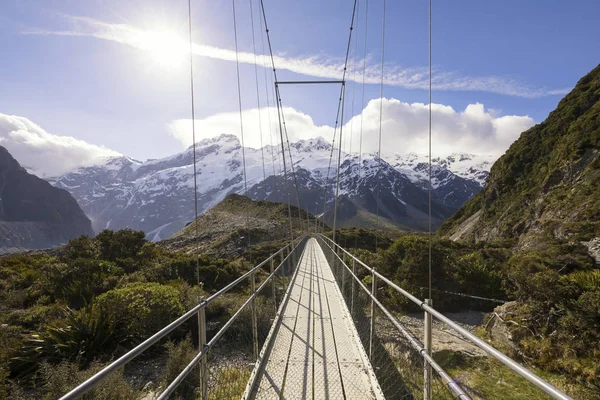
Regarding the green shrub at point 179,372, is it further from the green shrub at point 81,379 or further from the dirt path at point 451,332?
the dirt path at point 451,332

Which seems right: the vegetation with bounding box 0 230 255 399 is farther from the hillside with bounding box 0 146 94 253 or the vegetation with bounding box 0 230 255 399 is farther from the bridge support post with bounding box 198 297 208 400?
the hillside with bounding box 0 146 94 253

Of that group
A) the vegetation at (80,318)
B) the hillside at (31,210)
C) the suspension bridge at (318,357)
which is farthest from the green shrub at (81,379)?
the hillside at (31,210)

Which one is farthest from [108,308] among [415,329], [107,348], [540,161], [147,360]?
[540,161]

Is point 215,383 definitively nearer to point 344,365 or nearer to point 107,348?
point 344,365

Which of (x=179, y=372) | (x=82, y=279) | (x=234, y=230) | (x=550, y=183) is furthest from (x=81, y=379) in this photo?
(x=234, y=230)

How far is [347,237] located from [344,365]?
24.2 meters

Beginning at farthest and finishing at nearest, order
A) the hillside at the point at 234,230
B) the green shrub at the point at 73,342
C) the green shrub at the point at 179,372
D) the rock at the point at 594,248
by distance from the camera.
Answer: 1. the hillside at the point at 234,230
2. the rock at the point at 594,248
3. the green shrub at the point at 73,342
4. the green shrub at the point at 179,372

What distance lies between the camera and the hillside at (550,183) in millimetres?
15547

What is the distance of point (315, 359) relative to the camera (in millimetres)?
4344

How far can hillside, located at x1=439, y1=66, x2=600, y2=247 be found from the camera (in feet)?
51.0

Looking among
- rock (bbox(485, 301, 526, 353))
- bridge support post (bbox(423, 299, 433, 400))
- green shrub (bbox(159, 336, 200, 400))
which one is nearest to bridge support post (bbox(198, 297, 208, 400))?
bridge support post (bbox(423, 299, 433, 400))

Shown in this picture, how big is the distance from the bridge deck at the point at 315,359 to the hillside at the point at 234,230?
21.3 feet

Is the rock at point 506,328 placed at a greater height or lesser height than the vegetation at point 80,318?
lesser

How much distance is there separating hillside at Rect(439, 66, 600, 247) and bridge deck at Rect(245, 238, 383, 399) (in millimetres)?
12217
